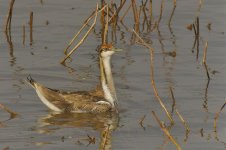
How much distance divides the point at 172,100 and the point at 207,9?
7.36m

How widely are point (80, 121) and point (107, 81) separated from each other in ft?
4.26

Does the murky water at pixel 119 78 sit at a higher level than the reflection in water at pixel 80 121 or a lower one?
higher

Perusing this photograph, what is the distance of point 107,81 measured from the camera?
54.2ft

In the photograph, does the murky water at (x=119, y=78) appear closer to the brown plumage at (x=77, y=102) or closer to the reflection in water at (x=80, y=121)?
the reflection in water at (x=80, y=121)

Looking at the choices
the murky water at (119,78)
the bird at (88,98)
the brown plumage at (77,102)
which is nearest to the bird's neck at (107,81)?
the bird at (88,98)

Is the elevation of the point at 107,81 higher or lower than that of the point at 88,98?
higher

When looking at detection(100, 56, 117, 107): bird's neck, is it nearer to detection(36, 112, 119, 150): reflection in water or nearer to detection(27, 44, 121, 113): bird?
detection(27, 44, 121, 113): bird

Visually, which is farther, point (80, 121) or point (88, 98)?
point (88, 98)

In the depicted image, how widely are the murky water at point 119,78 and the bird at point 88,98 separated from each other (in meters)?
0.19

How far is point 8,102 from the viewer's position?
15922 mm

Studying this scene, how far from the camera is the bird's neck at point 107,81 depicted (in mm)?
16328

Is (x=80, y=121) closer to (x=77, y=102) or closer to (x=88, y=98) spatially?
(x=77, y=102)

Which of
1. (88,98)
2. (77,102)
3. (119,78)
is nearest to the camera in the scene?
(77,102)

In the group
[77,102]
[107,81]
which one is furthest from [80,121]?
[107,81]
